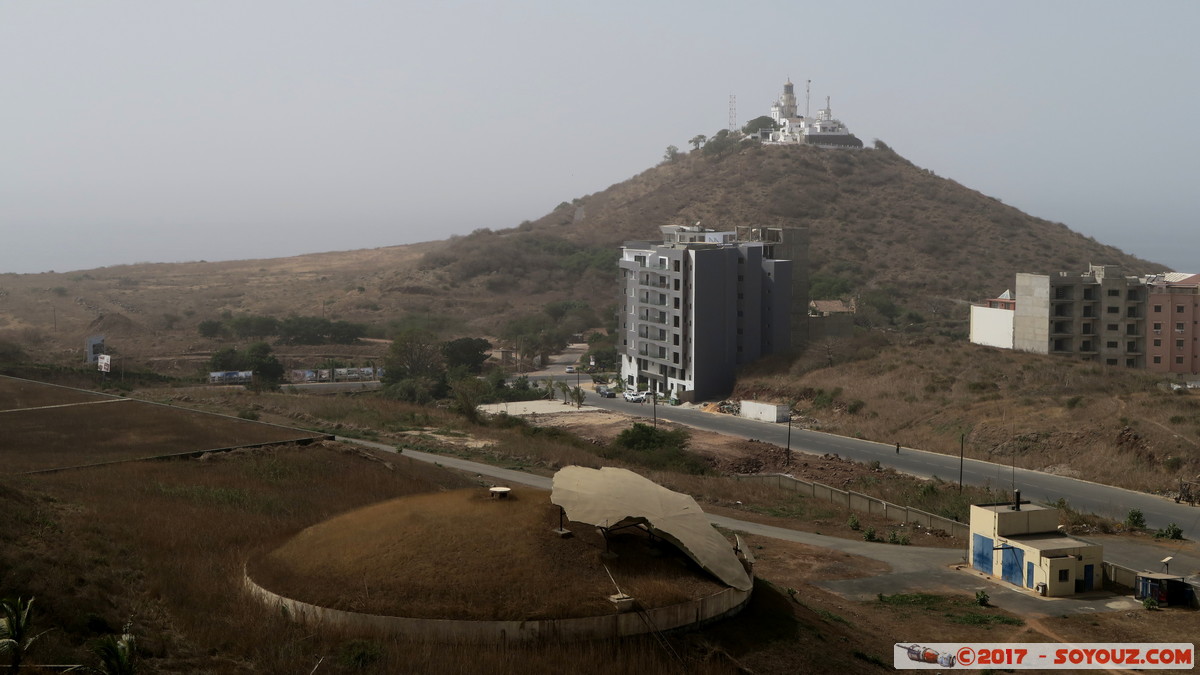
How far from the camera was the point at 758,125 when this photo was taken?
178750 millimetres

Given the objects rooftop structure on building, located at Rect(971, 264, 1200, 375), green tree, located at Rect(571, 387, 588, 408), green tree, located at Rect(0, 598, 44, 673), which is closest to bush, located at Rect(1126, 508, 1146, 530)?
green tree, located at Rect(0, 598, 44, 673)

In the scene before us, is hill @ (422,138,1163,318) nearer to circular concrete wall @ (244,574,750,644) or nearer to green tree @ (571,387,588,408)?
green tree @ (571,387,588,408)

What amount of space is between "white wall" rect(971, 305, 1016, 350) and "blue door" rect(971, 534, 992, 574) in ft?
183

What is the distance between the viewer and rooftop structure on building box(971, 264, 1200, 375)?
77.2m

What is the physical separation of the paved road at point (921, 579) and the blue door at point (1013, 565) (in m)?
0.41

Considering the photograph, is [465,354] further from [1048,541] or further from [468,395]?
[1048,541]

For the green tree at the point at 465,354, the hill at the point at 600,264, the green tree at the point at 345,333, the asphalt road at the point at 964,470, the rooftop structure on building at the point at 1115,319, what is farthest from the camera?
the hill at the point at 600,264

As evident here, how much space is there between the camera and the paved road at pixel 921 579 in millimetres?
27844

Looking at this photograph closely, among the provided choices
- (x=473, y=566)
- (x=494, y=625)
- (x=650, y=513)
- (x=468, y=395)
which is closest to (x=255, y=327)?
(x=468, y=395)

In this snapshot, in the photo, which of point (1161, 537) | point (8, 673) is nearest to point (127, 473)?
point (8, 673)

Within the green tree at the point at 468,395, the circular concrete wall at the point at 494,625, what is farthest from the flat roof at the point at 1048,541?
the green tree at the point at 468,395

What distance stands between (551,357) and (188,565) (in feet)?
257

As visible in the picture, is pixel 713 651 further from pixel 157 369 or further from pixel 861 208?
pixel 861 208

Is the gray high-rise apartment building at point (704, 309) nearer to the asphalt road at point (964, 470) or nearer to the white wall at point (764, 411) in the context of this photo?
the asphalt road at point (964, 470)
